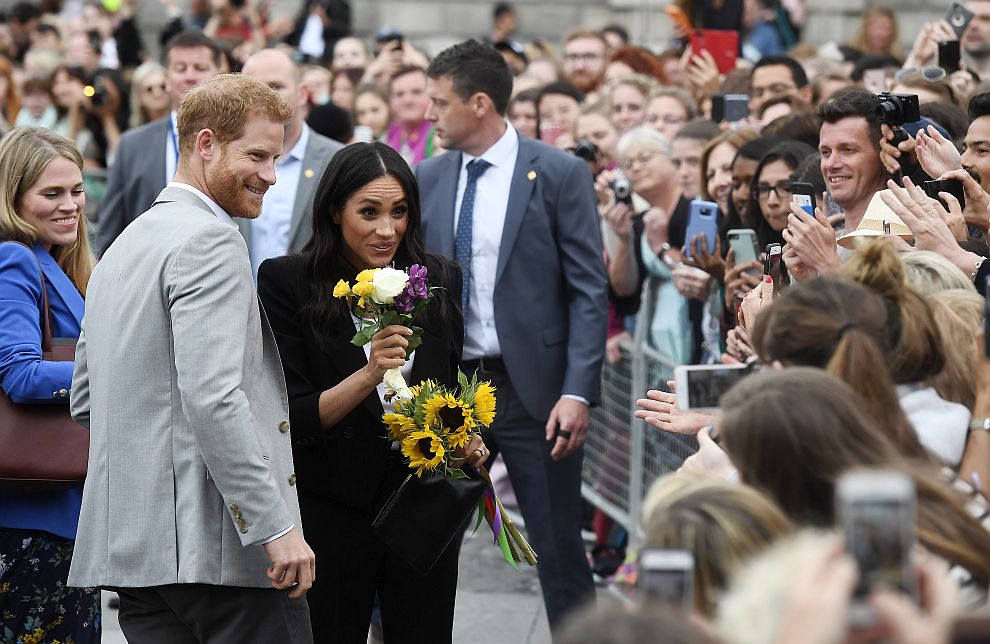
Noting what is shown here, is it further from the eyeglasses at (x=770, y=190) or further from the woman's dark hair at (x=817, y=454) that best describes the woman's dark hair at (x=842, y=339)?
the eyeglasses at (x=770, y=190)

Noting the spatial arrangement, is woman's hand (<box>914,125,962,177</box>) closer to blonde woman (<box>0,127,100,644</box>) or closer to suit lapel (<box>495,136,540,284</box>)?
suit lapel (<box>495,136,540,284</box>)

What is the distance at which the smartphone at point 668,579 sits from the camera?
6.93 ft

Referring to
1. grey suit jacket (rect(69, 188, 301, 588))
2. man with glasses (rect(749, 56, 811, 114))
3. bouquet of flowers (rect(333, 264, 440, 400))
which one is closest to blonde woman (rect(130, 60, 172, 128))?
man with glasses (rect(749, 56, 811, 114))

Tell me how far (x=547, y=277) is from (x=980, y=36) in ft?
12.0

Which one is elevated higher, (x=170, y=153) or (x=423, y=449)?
(x=170, y=153)

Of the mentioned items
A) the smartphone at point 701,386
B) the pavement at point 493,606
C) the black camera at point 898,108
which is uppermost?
the black camera at point 898,108

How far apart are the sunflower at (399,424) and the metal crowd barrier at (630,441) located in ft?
8.07

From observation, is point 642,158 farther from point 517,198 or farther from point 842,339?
point 842,339

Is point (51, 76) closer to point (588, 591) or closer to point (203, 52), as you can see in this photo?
point (203, 52)

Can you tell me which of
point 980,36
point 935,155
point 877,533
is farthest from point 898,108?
point 980,36

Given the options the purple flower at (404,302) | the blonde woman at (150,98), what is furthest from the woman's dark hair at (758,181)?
the blonde woman at (150,98)

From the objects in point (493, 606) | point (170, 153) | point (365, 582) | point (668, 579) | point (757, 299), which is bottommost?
point (493, 606)

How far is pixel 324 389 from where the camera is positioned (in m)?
4.34

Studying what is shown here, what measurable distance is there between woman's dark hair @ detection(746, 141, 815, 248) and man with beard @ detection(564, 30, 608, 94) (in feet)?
18.1
